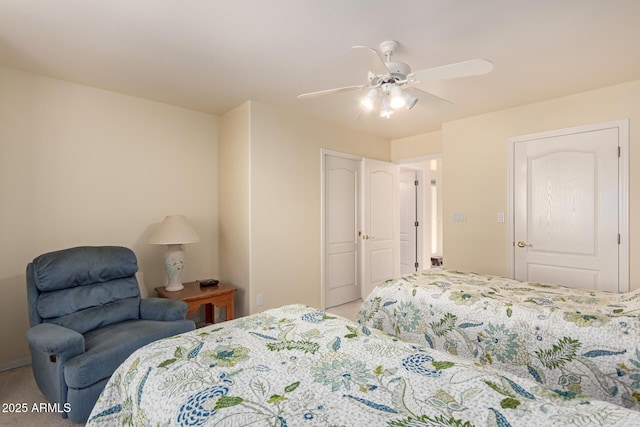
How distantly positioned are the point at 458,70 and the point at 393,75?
1.31 feet

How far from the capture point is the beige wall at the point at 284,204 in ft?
10.8

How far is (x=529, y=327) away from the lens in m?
1.78

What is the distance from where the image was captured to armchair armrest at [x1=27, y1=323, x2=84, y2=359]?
1.76 m

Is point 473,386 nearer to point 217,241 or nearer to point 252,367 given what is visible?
point 252,367

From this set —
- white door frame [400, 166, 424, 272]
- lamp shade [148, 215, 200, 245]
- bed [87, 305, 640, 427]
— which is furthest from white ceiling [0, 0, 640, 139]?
white door frame [400, 166, 424, 272]

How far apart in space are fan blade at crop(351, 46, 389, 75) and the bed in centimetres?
141

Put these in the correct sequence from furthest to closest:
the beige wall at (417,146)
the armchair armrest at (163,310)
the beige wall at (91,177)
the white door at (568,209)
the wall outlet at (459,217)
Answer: the beige wall at (417,146)
the wall outlet at (459,217)
the white door at (568,209)
the beige wall at (91,177)
the armchair armrest at (163,310)

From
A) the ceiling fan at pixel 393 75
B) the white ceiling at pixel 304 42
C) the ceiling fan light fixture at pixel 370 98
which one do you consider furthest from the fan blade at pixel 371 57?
the white ceiling at pixel 304 42

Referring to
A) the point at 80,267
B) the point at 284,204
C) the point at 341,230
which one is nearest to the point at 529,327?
the point at 284,204

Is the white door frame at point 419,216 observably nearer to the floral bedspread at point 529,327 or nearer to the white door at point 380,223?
the white door at point 380,223

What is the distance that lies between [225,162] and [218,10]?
1983mm

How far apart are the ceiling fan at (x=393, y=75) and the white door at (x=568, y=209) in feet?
5.84

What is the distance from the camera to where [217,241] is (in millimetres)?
3740

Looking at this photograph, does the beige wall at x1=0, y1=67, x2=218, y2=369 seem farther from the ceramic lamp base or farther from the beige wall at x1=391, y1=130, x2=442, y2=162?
the beige wall at x1=391, y1=130, x2=442, y2=162
